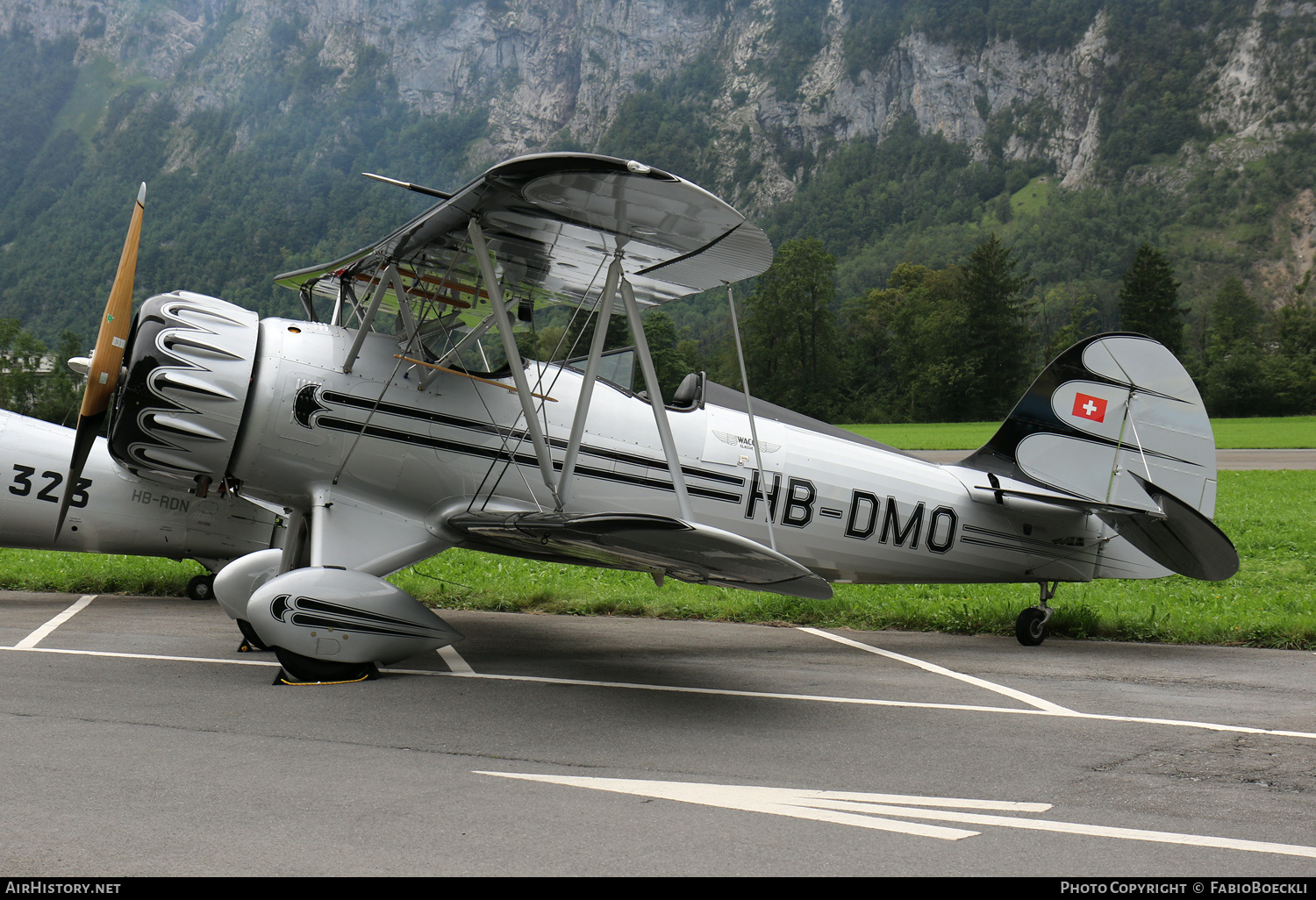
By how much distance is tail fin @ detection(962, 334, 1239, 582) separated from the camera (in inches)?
323

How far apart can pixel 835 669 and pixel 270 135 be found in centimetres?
21514

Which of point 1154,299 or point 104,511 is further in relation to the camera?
point 1154,299

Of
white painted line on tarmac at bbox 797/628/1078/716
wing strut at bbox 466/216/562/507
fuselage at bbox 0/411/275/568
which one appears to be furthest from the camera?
fuselage at bbox 0/411/275/568

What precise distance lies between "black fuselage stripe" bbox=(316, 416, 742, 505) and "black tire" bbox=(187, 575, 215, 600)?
4652 millimetres

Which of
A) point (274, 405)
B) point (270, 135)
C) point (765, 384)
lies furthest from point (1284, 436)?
point (270, 135)

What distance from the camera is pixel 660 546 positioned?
531 cm

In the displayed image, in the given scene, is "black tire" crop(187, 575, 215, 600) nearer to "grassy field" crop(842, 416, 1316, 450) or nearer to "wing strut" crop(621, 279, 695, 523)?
"wing strut" crop(621, 279, 695, 523)

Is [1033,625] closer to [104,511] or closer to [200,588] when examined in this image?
[200,588]

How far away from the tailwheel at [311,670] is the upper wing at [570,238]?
2783mm

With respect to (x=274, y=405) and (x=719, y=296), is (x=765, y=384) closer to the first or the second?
(x=719, y=296)

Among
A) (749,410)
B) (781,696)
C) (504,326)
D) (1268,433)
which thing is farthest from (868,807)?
(1268,433)

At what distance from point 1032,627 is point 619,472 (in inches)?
150

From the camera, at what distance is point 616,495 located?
292 inches

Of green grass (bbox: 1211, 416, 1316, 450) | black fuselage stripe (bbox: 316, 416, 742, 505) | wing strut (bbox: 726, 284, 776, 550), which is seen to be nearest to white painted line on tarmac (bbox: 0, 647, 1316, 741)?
wing strut (bbox: 726, 284, 776, 550)
